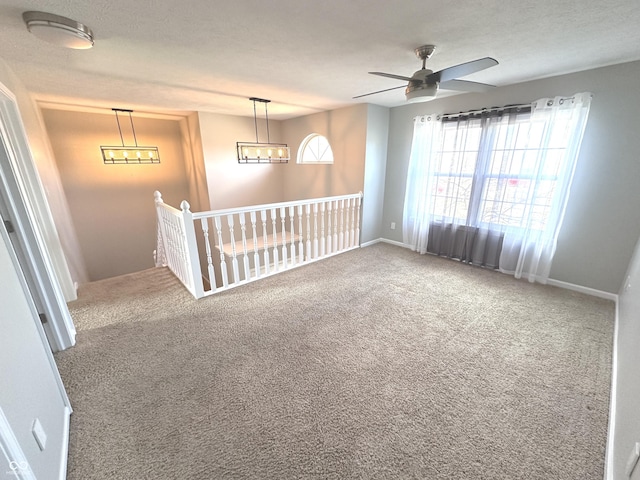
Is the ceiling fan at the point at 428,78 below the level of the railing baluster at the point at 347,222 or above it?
above

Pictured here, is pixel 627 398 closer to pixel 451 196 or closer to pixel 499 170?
pixel 499 170

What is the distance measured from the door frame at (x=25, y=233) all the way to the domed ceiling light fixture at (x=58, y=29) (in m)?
0.80

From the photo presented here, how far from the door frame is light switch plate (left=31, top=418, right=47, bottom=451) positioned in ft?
3.24

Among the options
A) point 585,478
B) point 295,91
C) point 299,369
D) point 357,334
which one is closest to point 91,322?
point 299,369

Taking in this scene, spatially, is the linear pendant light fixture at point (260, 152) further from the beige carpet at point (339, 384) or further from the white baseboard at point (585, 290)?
the white baseboard at point (585, 290)

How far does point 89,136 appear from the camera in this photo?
14.3 feet

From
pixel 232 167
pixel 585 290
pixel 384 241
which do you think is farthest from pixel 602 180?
pixel 232 167

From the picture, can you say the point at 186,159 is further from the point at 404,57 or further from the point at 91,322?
the point at 404,57

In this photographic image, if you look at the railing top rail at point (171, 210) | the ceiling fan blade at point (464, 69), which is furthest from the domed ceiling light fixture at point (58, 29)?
the ceiling fan blade at point (464, 69)

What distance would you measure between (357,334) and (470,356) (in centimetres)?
88

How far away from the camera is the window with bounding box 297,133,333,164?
5.33 m

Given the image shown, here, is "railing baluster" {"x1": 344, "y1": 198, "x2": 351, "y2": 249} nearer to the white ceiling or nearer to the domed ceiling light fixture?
the white ceiling

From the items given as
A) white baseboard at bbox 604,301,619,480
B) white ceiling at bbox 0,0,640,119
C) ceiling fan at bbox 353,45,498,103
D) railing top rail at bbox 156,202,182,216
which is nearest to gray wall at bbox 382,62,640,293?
white ceiling at bbox 0,0,640,119

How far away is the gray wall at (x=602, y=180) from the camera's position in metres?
2.40
